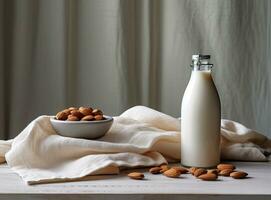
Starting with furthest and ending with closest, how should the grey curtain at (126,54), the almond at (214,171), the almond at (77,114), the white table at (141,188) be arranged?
1. the grey curtain at (126,54)
2. the almond at (77,114)
3. the almond at (214,171)
4. the white table at (141,188)

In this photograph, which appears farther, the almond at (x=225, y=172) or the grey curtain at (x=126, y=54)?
the grey curtain at (x=126, y=54)

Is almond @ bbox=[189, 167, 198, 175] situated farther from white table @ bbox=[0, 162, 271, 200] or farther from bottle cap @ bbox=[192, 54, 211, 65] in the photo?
bottle cap @ bbox=[192, 54, 211, 65]

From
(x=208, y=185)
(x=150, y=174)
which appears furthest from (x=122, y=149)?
(x=208, y=185)

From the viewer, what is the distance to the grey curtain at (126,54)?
1.78 meters

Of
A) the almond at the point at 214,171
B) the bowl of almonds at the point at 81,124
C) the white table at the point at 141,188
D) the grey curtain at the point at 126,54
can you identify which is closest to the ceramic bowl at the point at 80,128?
the bowl of almonds at the point at 81,124

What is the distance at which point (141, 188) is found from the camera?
2.42 feet

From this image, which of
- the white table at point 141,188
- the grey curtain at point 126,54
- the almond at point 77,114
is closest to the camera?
the white table at point 141,188

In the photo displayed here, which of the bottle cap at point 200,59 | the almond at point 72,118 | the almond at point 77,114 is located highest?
the bottle cap at point 200,59

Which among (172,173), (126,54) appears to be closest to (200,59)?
(172,173)

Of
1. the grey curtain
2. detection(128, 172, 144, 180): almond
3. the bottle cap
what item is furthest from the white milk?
the grey curtain

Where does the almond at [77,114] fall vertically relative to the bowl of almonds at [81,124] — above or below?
above

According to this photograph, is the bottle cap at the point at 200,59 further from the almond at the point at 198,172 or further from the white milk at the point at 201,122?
the almond at the point at 198,172

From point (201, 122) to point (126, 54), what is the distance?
3.18 feet

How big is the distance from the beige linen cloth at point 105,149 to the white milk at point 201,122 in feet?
0.20
